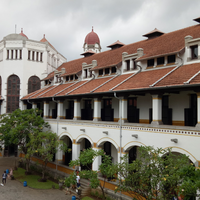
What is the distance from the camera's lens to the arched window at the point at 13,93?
3534cm

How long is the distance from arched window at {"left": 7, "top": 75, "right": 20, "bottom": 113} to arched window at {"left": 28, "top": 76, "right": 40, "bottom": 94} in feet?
6.00

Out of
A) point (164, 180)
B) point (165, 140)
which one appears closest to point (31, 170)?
Answer: point (165, 140)

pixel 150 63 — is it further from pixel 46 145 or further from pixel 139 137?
pixel 46 145

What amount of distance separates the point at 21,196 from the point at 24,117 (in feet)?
27.9

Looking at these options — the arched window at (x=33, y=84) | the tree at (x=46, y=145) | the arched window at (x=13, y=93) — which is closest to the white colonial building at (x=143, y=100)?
the tree at (x=46, y=145)

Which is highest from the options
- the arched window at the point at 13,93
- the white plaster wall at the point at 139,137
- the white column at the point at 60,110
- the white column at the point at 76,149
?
the arched window at the point at 13,93

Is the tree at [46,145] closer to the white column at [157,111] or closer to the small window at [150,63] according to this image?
the white column at [157,111]

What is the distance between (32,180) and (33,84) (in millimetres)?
17454

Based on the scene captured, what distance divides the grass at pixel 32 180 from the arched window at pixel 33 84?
14075 millimetres

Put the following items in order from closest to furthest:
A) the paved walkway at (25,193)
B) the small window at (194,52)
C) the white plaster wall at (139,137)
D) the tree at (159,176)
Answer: the tree at (159,176)
the white plaster wall at (139,137)
the small window at (194,52)
the paved walkway at (25,193)

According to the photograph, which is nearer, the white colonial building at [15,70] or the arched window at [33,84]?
the white colonial building at [15,70]

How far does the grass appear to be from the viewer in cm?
2159

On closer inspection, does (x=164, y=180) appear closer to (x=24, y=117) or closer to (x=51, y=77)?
(x=24, y=117)

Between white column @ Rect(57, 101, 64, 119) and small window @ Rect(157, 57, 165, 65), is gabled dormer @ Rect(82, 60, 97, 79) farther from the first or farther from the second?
small window @ Rect(157, 57, 165, 65)
